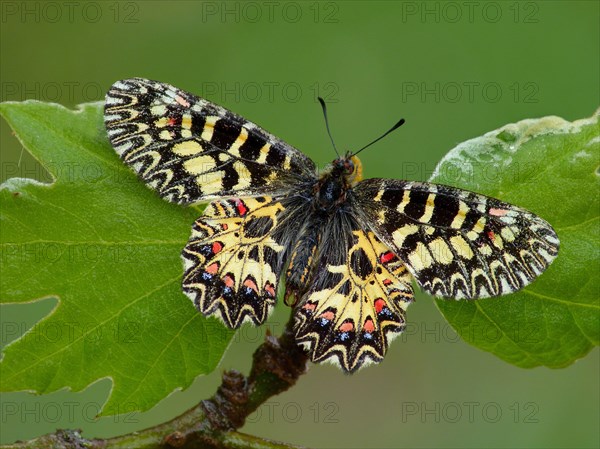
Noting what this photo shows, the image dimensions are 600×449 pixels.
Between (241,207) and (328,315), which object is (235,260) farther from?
(328,315)

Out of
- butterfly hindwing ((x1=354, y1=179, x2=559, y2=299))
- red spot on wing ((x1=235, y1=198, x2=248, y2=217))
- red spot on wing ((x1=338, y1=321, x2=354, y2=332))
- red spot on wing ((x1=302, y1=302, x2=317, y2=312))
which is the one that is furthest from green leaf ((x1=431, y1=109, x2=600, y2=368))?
red spot on wing ((x1=235, y1=198, x2=248, y2=217))

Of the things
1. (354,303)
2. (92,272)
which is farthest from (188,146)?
(354,303)

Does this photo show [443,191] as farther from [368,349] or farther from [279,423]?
[279,423]

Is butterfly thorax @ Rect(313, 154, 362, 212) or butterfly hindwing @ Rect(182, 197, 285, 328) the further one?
butterfly thorax @ Rect(313, 154, 362, 212)

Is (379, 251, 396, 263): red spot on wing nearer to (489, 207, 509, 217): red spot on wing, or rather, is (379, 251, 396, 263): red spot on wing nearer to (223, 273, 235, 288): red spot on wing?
(489, 207, 509, 217): red spot on wing

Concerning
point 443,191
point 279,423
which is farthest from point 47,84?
point 443,191

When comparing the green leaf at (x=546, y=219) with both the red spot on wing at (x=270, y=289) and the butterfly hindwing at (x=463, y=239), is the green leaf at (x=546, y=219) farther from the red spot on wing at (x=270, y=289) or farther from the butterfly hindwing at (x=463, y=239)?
the red spot on wing at (x=270, y=289)
